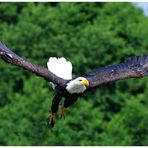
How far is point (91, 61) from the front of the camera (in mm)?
26516

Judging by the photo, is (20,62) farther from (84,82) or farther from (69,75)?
Result: (69,75)

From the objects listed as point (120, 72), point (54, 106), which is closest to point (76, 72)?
point (120, 72)

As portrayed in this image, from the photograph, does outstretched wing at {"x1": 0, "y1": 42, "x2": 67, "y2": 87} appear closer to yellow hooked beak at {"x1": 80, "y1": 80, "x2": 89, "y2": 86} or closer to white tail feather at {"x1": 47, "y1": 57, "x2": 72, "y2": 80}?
yellow hooked beak at {"x1": 80, "y1": 80, "x2": 89, "y2": 86}

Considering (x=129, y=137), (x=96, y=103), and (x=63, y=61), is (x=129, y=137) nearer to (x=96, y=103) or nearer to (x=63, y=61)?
(x=96, y=103)

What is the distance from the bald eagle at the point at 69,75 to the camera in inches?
445

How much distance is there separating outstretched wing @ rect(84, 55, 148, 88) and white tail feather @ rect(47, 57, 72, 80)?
0.97 ft

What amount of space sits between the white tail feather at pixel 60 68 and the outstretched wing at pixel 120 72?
0.30 metres

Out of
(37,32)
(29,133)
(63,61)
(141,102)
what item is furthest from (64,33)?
(63,61)

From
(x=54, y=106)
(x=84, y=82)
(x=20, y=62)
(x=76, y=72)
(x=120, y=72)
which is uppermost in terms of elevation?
(x=76, y=72)

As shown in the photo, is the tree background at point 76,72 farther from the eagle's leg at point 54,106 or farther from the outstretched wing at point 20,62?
the outstretched wing at point 20,62

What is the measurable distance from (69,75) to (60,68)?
5.5 inches

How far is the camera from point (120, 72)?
12.3m

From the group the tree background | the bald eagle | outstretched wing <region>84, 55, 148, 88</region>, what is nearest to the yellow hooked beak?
the bald eagle

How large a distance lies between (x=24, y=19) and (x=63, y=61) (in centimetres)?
1519
